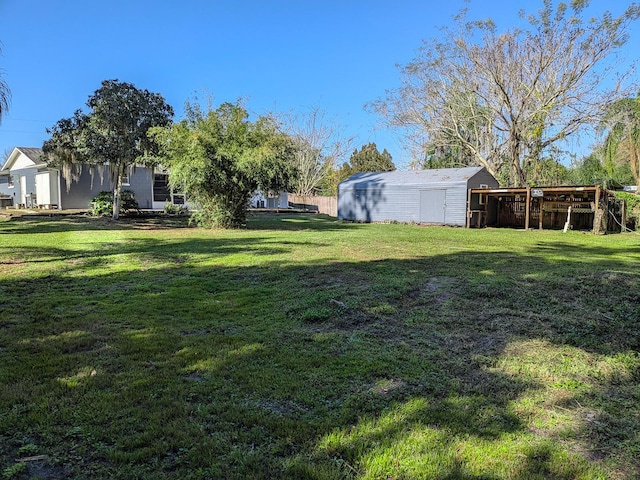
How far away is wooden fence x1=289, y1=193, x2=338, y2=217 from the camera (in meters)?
32.1

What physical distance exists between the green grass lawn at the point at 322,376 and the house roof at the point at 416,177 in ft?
50.4

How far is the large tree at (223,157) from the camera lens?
1559cm

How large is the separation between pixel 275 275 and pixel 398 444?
4.92 m

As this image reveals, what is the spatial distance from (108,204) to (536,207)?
72.2ft

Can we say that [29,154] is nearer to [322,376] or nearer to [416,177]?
[416,177]

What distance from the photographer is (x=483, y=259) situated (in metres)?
8.88

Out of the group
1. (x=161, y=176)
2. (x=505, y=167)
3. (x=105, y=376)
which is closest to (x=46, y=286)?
(x=105, y=376)

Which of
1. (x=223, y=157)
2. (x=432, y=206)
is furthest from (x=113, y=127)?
(x=432, y=206)

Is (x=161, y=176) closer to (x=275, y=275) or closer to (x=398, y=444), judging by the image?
(x=275, y=275)

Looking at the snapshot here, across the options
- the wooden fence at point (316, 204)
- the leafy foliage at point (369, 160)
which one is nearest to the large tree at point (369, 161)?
the leafy foliage at point (369, 160)

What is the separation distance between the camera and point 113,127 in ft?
58.5

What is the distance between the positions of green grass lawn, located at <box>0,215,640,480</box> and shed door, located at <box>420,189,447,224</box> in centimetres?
1488

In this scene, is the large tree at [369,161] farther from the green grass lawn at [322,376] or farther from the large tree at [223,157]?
the green grass lawn at [322,376]

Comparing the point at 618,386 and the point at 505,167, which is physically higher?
the point at 505,167
